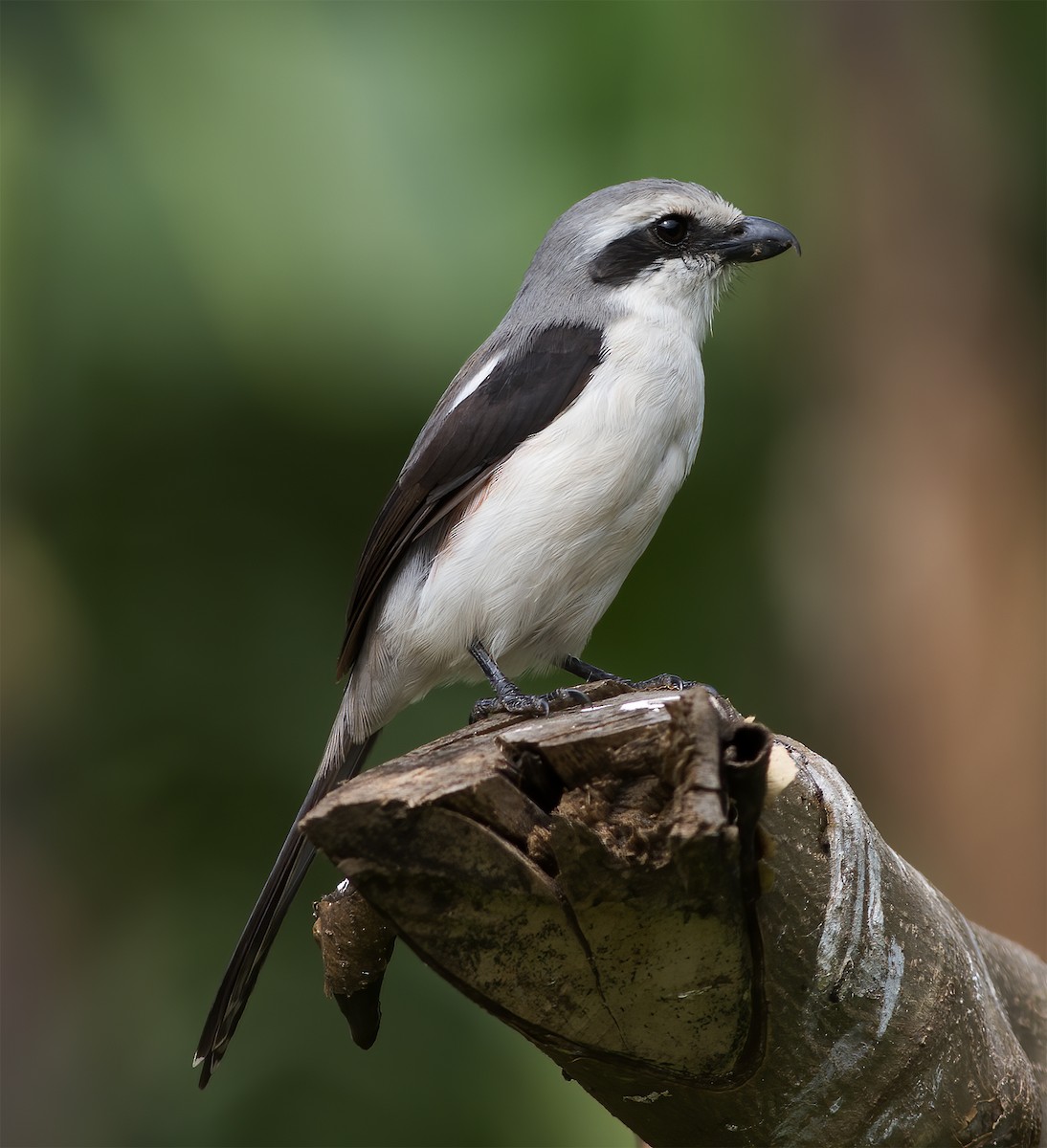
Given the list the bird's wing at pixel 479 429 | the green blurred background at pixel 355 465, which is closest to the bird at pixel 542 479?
the bird's wing at pixel 479 429

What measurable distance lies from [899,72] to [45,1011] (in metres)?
6.33

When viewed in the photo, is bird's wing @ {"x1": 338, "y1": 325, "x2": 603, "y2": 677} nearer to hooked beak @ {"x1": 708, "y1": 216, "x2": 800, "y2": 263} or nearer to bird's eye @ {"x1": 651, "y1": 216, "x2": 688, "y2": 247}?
bird's eye @ {"x1": 651, "y1": 216, "x2": 688, "y2": 247}

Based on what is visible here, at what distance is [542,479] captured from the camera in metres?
3.77

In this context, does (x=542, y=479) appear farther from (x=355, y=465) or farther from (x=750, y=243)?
(x=355, y=465)

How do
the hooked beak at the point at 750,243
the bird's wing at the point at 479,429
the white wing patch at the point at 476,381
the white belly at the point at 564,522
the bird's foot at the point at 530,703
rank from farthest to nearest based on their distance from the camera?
the hooked beak at the point at 750,243 < the white wing patch at the point at 476,381 < the bird's wing at the point at 479,429 < the white belly at the point at 564,522 < the bird's foot at the point at 530,703

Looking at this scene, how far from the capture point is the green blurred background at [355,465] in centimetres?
539

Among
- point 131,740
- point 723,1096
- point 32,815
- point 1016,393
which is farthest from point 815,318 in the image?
point 723,1096

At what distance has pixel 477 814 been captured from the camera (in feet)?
7.18

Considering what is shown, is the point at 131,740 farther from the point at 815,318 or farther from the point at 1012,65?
the point at 1012,65

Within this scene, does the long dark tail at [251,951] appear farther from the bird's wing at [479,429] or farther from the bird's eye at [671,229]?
the bird's eye at [671,229]

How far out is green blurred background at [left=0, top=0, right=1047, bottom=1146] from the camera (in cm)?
539

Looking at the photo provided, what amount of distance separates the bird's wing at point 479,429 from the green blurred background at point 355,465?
3.92 ft

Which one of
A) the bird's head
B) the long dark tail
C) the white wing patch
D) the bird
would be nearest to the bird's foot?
the bird

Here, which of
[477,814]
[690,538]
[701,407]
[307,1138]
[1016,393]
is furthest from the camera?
[1016,393]
